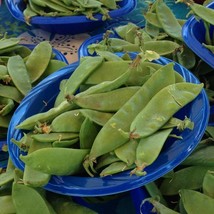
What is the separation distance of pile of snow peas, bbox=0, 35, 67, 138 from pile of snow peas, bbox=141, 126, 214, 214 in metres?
0.32

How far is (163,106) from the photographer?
0.61 m

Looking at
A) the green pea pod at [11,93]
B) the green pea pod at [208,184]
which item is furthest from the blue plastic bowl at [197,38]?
the green pea pod at [11,93]

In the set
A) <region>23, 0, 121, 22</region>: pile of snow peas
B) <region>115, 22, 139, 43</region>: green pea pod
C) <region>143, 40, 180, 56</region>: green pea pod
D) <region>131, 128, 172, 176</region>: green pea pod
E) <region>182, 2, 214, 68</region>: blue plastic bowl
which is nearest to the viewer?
<region>131, 128, 172, 176</region>: green pea pod

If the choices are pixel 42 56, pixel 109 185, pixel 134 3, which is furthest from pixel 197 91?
pixel 134 3

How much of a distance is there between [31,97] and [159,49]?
1.03 feet

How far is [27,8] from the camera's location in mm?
1203

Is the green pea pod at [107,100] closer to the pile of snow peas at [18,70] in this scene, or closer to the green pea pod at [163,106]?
the green pea pod at [163,106]

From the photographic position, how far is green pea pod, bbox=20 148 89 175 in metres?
0.57

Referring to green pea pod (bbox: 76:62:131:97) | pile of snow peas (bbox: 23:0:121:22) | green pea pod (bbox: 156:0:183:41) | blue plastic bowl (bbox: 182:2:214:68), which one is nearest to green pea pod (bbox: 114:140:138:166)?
green pea pod (bbox: 76:62:131:97)

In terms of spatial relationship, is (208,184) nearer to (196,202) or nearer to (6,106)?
(196,202)

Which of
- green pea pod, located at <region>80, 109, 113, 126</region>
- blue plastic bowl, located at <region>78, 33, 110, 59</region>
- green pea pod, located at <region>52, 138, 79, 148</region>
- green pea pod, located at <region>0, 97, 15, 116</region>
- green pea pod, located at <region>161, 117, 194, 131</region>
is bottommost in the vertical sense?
green pea pod, located at <region>0, 97, 15, 116</region>

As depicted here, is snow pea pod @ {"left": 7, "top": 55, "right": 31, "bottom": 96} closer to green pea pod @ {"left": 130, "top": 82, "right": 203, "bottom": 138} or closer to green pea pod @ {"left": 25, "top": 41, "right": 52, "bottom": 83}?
green pea pod @ {"left": 25, "top": 41, "right": 52, "bottom": 83}

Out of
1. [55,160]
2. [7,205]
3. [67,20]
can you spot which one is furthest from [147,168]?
[67,20]

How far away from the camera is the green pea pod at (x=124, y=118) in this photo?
1.98 ft
